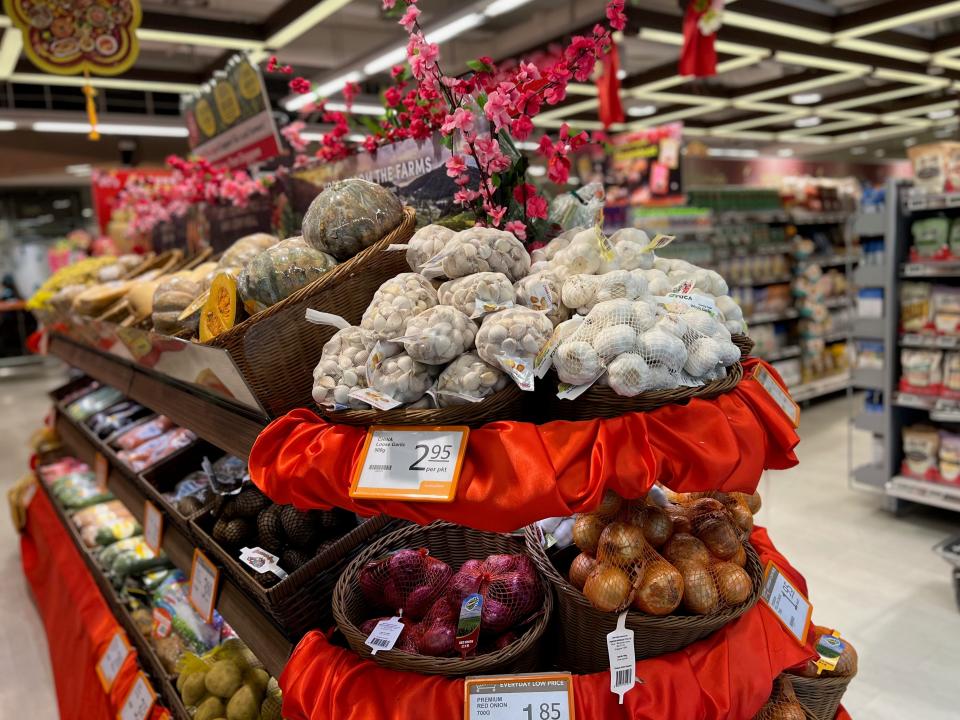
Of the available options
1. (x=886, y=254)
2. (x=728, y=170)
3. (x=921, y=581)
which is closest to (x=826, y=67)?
(x=728, y=170)

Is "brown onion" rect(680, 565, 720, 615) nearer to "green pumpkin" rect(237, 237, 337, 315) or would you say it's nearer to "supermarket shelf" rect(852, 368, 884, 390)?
"green pumpkin" rect(237, 237, 337, 315)

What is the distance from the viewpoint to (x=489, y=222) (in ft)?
5.42

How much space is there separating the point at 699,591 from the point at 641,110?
1492 centimetres

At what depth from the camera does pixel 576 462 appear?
3.69 ft

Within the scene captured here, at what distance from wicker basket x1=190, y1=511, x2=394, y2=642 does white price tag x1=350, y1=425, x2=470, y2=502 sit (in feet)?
1.40

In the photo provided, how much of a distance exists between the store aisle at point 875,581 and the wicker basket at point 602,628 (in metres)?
1.74

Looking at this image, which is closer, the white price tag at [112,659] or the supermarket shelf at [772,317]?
the white price tag at [112,659]

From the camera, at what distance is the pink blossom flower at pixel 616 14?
1521 millimetres

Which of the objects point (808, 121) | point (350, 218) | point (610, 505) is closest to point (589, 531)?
point (610, 505)

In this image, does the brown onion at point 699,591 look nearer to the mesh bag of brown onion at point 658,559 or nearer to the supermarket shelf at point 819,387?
the mesh bag of brown onion at point 658,559

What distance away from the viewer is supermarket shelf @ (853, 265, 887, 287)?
427cm

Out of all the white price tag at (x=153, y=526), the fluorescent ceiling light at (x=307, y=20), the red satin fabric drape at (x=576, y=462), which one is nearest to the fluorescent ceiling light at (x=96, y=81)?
the fluorescent ceiling light at (x=307, y=20)

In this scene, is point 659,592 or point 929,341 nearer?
point 659,592

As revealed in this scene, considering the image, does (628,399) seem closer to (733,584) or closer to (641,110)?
(733,584)
